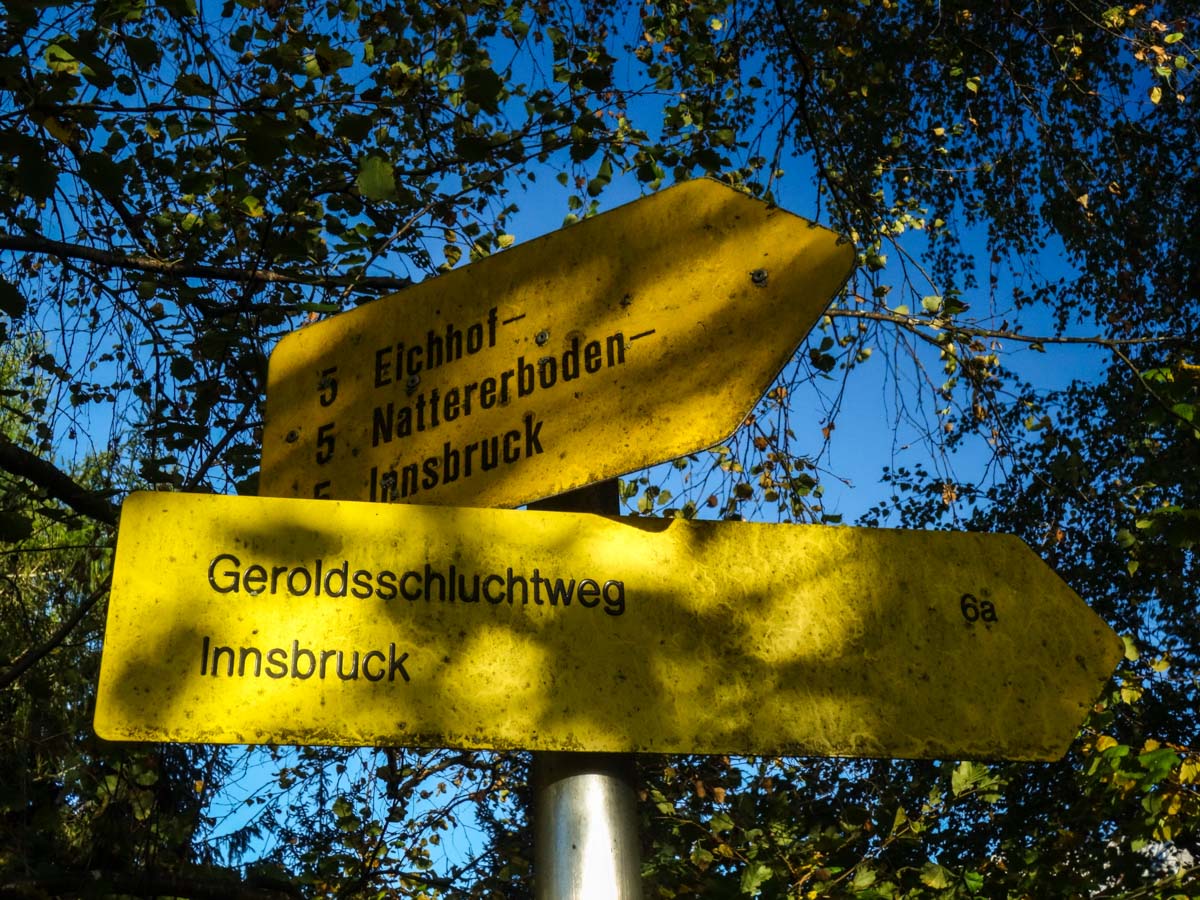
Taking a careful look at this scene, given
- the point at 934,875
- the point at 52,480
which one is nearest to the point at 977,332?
the point at 934,875

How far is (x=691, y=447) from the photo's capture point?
4.42ft

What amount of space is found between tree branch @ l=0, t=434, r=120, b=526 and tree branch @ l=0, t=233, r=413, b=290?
58 centimetres

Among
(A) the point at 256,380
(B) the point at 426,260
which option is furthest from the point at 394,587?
(B) the point at 426,260

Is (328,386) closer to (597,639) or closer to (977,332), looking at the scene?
(597,639)

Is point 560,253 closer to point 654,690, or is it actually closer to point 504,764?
point 654,690

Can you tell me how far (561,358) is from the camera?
4.95ft

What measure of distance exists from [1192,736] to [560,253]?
9.54m

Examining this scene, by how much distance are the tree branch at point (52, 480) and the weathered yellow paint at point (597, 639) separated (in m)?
2.10

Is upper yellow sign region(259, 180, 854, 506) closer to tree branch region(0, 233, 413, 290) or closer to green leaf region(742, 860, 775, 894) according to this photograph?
tree branch region(0, 233, 413, 290)

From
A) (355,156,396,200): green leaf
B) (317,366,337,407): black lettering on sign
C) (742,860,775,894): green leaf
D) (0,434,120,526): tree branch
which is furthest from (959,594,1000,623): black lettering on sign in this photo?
(0,434,120,526): tree branch

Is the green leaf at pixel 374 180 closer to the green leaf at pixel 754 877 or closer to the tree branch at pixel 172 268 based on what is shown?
the tree branch at pixel 172 268

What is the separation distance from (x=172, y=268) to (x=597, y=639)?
239cm

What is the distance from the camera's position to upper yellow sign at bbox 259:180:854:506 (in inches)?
55.2

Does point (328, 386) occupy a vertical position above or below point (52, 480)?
below
